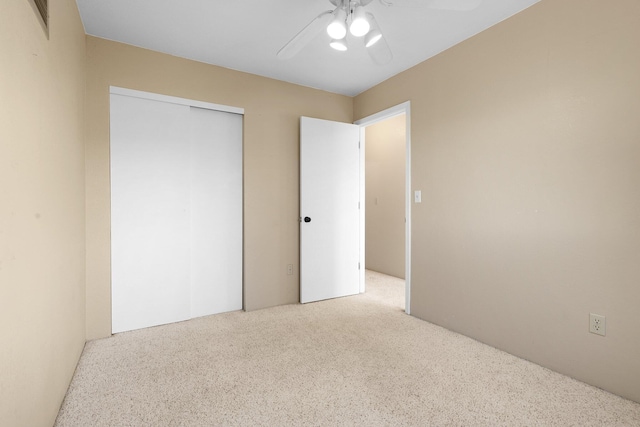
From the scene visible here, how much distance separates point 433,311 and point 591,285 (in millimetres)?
1191

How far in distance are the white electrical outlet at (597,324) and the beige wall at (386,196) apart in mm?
2595

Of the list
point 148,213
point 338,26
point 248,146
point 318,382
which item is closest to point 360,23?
point 338,26

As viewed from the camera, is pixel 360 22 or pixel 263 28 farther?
pixel 263 28

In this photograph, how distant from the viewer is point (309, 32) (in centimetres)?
174

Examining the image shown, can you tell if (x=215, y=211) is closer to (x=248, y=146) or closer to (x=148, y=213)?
(x=148, y=213)

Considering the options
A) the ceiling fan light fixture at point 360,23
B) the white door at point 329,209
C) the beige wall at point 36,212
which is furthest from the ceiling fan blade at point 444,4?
the white door at point 329,209

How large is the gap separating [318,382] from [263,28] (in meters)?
2.47

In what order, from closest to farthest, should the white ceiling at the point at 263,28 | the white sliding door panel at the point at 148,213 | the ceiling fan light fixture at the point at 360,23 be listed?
the ceiling fan light fixture at the point at 360,23 < the white ceiling at the point at 263,28 < the white sliding door panel at the point at 148,213

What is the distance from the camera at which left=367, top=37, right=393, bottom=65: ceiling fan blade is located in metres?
1.76

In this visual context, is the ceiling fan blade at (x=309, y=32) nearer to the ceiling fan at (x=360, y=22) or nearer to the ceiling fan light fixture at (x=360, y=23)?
the ceiling fan at (x=360, y=22)

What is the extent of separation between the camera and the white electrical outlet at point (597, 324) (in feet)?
5.60

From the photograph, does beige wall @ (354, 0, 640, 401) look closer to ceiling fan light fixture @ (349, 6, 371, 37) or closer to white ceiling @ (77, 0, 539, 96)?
white ceiling @ (77, 0, 539, 96)

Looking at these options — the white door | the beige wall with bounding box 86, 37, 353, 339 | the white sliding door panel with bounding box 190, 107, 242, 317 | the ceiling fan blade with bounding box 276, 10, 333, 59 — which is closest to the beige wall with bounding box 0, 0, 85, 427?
the beige wall with bounding box 86, 37, 353, 339

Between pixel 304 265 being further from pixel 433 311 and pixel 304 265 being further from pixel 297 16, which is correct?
pixel 297 16
